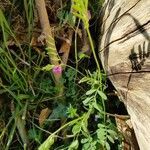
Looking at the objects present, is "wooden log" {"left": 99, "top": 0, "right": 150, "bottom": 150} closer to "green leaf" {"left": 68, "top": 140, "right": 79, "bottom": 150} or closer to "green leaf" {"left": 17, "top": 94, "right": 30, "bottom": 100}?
"green leaf" {"left": 68, "top": 140, "right": 79, "bottom": 150}

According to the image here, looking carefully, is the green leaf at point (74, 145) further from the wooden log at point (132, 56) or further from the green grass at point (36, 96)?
the wooden log at point (132, 56)

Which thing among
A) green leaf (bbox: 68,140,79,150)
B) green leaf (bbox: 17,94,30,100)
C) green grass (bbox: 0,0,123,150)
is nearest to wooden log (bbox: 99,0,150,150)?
green grass (bbox: 0,0,123,150)

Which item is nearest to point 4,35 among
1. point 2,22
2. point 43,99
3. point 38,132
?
point 2,22

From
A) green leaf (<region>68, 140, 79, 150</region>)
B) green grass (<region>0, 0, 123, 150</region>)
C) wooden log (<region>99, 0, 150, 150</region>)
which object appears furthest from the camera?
green grass (<region>0, 0, 123, 150</region>)

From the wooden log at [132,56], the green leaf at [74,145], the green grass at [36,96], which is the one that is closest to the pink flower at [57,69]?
the green grass at [36,96]

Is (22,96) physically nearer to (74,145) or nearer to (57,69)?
(57,69)

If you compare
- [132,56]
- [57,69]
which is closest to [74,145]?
[57,69]

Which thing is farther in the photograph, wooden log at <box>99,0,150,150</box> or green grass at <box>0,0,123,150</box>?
green grass at <box>0,0,123,150</box>

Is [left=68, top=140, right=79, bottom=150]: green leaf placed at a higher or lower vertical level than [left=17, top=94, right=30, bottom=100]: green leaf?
lower
